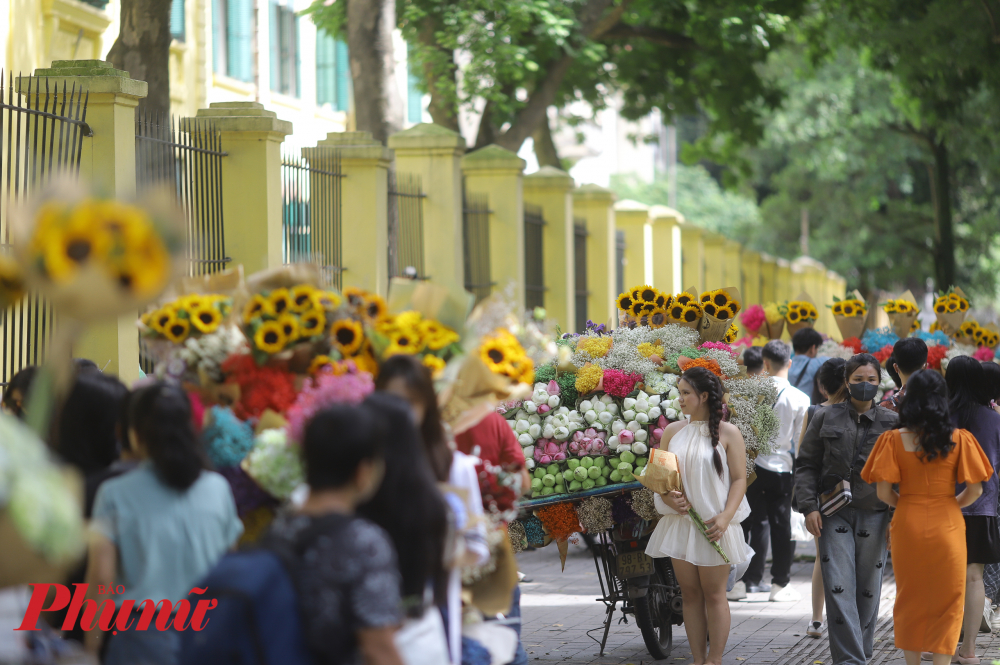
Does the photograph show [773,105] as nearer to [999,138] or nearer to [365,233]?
[999,138]

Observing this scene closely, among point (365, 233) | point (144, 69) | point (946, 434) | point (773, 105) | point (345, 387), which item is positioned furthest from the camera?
point (773, 105)

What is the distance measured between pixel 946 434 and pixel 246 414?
373 cm

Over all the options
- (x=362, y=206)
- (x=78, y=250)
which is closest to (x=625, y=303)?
(x=362, y=206)

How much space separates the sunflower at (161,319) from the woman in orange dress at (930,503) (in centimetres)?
383

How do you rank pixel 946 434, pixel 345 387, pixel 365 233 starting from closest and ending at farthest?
pixel 345 387 < pixel 946 434 < pixel 365 233

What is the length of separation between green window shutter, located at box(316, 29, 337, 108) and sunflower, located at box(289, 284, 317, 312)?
63.8 feet

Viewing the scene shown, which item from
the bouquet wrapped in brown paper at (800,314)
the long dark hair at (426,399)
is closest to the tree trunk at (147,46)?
the long dark hair at (426,399)

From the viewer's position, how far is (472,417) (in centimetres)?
478

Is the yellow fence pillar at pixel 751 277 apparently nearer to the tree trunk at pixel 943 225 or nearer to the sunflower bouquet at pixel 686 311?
the tree trunk at pixel 943 225

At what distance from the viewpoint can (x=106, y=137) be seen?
746cm

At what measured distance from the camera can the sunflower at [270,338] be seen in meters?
4.50

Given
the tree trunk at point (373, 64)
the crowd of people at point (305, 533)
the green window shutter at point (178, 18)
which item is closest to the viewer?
the crowd of people at point (305, 533)

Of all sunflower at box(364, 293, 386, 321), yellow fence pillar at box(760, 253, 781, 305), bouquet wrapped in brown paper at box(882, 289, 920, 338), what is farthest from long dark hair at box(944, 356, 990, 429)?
yellow fence pillar at box(760, 253, 781, 305)

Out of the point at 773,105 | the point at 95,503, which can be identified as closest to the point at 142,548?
the point at 95,503
